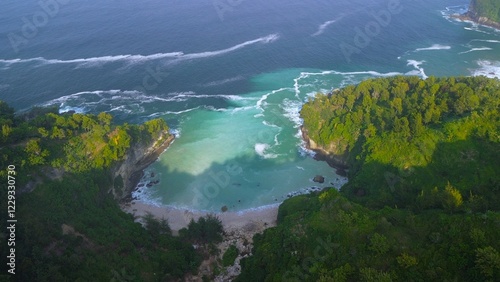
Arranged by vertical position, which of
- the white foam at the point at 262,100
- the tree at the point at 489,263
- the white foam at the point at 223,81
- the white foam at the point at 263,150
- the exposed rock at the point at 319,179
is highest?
the tree at the point at 489,263

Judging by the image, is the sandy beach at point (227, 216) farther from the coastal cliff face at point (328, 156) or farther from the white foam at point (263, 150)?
the coastal cliff face at point (328, 156)

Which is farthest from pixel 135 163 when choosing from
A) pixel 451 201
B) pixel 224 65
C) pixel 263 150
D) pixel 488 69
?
pixel 488 69

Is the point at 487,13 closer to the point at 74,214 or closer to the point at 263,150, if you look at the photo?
the point at 263,150

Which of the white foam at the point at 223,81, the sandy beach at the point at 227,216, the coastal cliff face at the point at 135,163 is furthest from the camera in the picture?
the white foam at the point at 223,81

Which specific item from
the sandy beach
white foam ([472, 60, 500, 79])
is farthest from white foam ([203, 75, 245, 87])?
white foam ([472, 60, 500, 79])

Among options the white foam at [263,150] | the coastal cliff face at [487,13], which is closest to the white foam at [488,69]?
the coastal cliff face at [487,13]

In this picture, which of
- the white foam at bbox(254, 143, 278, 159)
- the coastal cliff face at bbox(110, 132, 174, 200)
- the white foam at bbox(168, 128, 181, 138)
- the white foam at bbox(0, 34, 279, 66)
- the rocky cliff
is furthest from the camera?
the white foam at bbox(0, 34, 279, 66)

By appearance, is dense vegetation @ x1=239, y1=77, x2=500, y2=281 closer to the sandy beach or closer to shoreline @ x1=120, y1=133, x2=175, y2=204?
the sandy beach
